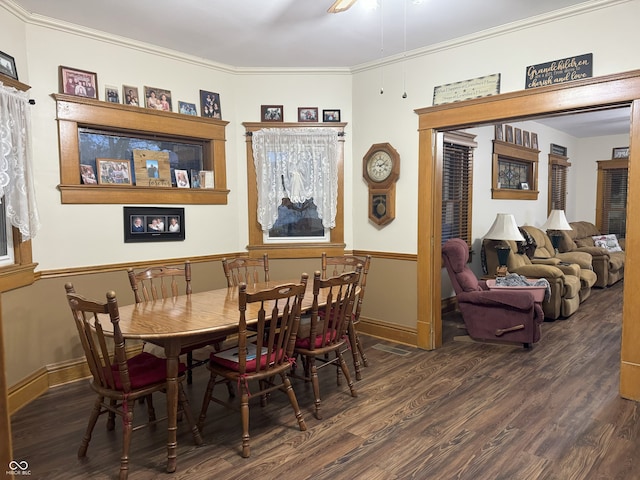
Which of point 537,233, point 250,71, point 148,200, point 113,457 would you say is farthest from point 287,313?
point 537,233

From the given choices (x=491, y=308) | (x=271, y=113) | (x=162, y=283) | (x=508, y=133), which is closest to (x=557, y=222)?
(x=508, y=133)

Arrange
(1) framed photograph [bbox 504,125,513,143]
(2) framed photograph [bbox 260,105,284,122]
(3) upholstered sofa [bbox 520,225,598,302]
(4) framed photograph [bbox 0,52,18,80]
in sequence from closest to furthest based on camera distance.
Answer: (4) framed photograph [bbox 0,52,18,80], (2) framed photograph [bbox 260,105,284,122], (3) upholstered sofa [bbox 520,225,598,302], (1) framed photograph [bbox 504,125,513,143]

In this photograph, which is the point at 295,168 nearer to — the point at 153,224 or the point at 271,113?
the point at 271,113

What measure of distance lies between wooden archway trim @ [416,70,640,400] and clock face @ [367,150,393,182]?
36cm

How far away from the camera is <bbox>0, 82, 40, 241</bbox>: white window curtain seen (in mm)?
2729

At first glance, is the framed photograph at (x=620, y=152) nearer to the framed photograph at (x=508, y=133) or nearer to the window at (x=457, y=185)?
the framed photograph at (x=508, y=133)

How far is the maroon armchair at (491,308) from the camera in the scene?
408 cm

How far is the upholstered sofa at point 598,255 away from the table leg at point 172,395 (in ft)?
21.8

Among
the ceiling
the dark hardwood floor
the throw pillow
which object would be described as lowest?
the dark hardwood floor

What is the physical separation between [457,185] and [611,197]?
202 inches

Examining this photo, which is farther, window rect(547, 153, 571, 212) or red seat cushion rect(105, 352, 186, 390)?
window rect(547, 153, 571, 212)

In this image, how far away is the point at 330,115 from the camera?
4.55 meters

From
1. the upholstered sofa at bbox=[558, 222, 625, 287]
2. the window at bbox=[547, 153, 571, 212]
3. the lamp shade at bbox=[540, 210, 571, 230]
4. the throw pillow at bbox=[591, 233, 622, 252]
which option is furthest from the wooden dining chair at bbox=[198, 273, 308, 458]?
the throw pillow at bbox=[591, 233, 622, 252]

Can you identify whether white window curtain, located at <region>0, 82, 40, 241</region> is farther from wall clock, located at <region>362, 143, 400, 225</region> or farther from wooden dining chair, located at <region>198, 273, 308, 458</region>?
wall clock, located at <region>362, 143, 400, 225</region>
